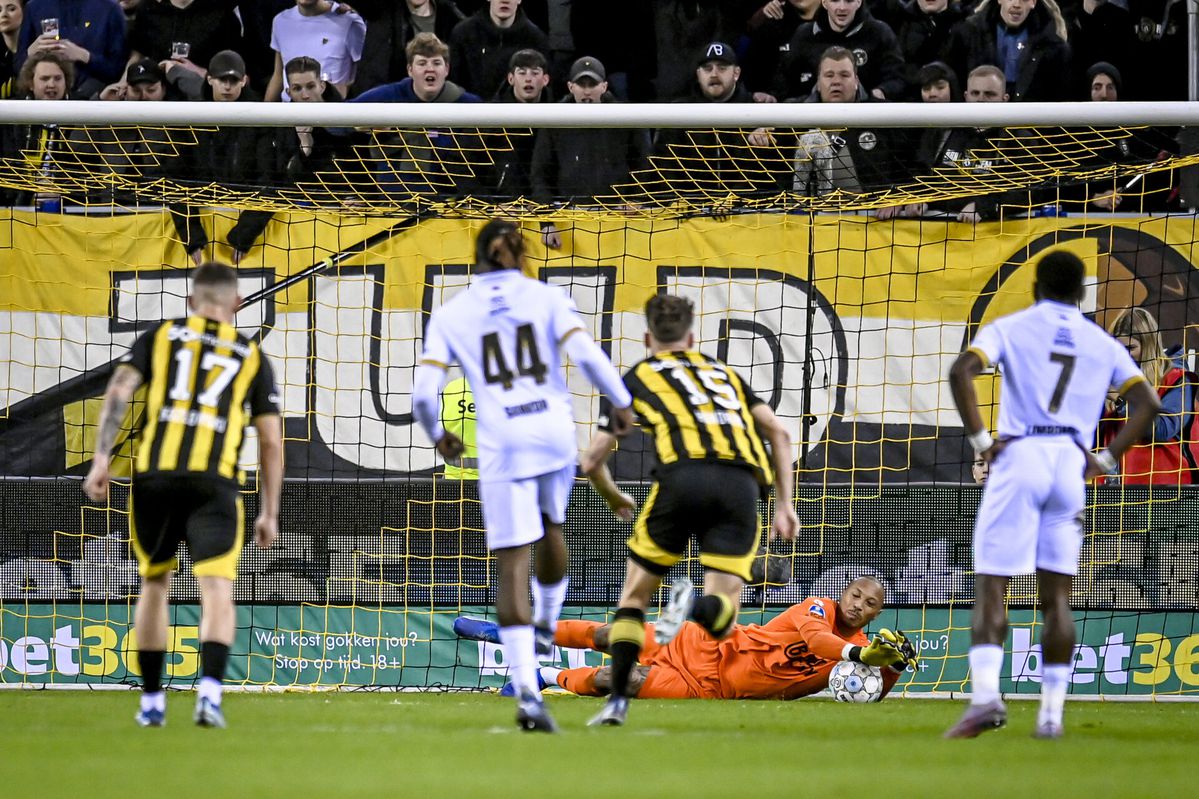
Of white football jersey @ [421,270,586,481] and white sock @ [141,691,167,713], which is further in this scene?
white sock @ [141,691,167,713]

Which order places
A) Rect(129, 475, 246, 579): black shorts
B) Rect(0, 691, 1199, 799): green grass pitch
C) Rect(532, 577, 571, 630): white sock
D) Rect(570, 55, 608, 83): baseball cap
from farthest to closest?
Rect(570, 55, 608, 83): baseball cap, Rect(532, 577, 571, 630): white sock, Rect(129, 475, 246, 579): black shorts, Rect(0, 691, 1199, 799): green grass pitch

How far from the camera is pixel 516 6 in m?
13.1

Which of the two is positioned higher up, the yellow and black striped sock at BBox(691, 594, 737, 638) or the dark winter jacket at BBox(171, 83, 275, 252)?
the dark winter jacket at BBox(171, 83, 275, 252)

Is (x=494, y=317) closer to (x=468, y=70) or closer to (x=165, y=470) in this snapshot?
(x=165, y=470)

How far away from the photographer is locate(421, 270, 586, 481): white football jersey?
21.3 ft

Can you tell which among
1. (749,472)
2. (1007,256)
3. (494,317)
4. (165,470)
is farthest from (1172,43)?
(165,470)

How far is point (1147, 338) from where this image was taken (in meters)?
10.2

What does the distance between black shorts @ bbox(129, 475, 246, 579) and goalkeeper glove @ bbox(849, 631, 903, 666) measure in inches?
149

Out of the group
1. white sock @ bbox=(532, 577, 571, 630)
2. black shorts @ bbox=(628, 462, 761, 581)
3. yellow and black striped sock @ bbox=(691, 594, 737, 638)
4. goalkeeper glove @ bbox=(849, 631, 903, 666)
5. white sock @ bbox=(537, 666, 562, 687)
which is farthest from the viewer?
white sock @ bbox=(537, 666, 562, 687)

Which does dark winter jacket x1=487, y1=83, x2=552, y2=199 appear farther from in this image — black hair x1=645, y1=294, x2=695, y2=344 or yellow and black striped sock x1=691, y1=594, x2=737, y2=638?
yellow and black striped sock x1=691, y1=594, x2=737, y2=638

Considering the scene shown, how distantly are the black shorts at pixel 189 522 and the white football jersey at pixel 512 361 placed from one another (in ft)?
3.23

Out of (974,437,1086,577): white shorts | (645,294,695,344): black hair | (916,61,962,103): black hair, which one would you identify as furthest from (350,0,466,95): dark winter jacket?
(974,437,1086,577): white shorts

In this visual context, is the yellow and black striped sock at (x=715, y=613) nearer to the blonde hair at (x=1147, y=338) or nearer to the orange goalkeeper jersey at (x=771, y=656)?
the orange goalkeeper jersey at (x=771, y=656)

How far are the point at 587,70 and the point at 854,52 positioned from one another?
2.33 meters
